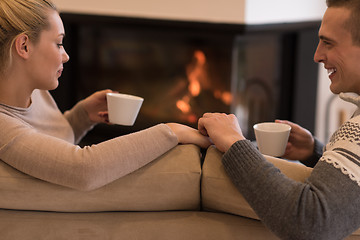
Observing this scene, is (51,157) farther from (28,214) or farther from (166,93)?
(166,93)

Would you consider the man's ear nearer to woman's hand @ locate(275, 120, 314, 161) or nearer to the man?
the man

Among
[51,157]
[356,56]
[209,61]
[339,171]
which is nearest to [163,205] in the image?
[51,157]

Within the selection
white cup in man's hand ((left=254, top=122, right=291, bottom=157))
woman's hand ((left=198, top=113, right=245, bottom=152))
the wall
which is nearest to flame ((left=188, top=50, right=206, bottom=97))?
the wall

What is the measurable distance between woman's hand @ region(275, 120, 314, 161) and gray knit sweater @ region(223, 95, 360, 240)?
0.53 m

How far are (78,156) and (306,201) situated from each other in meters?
0.52

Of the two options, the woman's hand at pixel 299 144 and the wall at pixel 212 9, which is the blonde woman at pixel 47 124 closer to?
the woman's hand at pixel 299 144

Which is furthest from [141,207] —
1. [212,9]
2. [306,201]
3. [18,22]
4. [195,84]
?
[195,84]

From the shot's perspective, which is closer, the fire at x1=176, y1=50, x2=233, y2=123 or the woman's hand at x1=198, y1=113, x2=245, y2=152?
the woman's hand at x1=198, y1=113, x2=245, y2=152

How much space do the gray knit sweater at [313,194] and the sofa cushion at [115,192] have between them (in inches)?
5.3

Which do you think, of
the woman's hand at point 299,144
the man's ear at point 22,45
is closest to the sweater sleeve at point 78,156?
the man's ear at point 22,45

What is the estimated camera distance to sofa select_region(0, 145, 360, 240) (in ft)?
3.44

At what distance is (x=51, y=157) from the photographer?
1.06m

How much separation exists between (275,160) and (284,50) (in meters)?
2.35

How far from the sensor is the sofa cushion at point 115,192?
1.07 m
